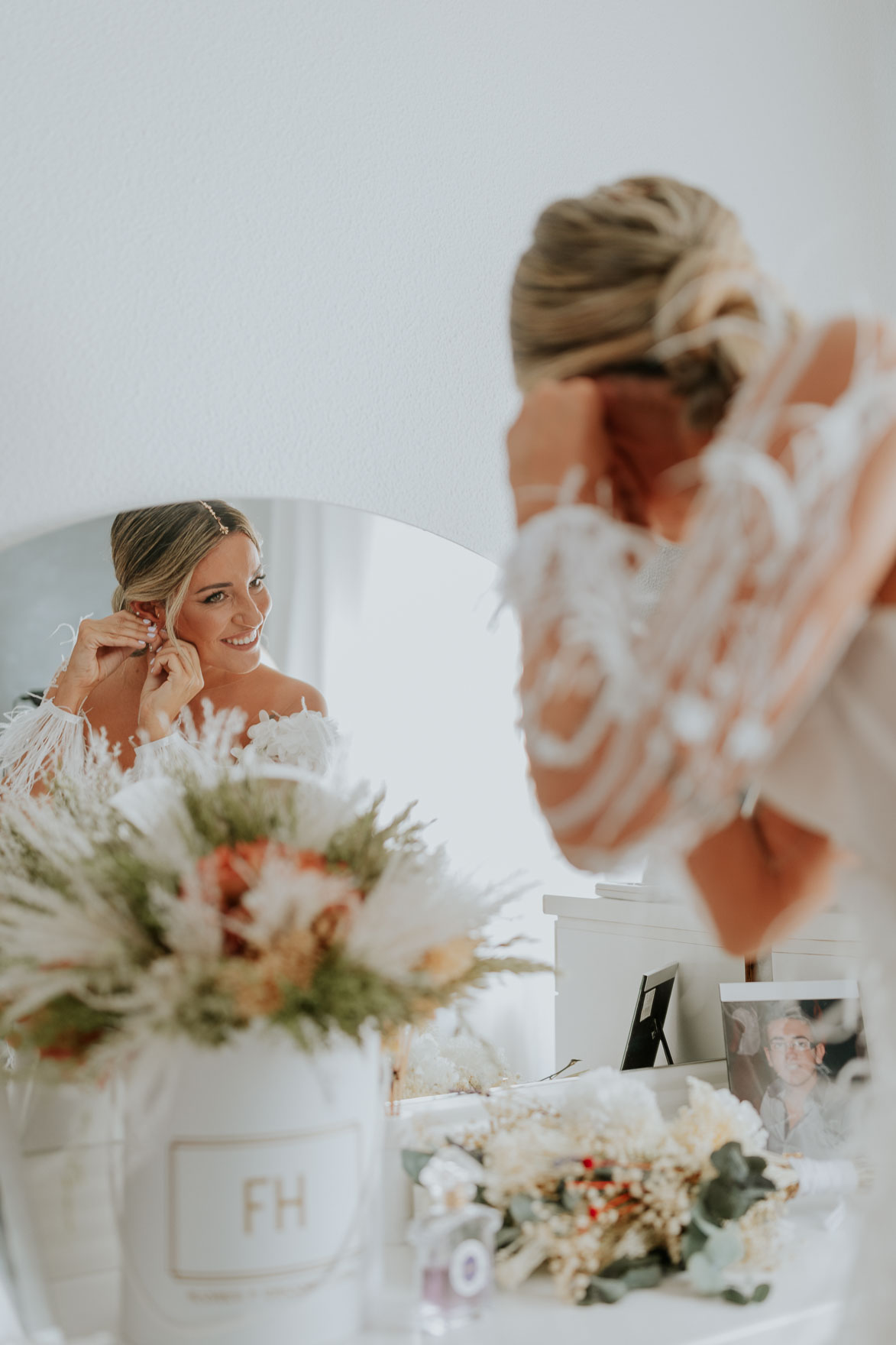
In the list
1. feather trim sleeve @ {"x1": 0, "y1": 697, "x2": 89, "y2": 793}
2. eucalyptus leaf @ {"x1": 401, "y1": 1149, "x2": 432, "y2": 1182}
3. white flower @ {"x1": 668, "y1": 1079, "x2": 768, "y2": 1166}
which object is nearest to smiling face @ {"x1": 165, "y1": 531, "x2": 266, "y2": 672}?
feather trim sleeve @ {"x1": 0, "y1": 697, "x2": 89, "y2": 793}

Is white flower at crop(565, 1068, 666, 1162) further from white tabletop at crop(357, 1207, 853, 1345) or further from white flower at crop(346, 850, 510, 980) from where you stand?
white flower at crop(346, 850, 510, 980)

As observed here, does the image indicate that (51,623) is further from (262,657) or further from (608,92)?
(608,92)

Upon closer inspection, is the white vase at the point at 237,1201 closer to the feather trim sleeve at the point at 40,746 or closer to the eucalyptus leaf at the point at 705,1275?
the eucalyptus leaf at the point at 705,1275

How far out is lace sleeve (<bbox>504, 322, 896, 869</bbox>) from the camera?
23.4 inches

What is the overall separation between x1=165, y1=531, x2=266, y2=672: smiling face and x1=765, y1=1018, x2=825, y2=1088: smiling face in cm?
74

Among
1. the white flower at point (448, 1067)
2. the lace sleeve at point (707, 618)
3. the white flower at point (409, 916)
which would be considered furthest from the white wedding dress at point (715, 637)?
the white flower at point (448, 1067)

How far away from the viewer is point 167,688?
3.96 feet

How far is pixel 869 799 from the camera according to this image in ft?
2.40

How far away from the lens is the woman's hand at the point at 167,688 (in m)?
1.19

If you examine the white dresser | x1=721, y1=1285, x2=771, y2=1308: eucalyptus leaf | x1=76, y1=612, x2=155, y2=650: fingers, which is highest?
x1=76, y1=612, x2=155, y2=650: fingers

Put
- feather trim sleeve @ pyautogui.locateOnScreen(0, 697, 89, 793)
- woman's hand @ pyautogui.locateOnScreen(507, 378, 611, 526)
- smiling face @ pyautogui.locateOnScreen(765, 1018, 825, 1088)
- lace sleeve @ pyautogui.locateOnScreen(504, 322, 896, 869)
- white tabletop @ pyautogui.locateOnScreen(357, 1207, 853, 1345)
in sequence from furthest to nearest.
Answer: smiling face @ pyautogui.locateOnScreen(765, 1018, 825, 1088) < feather trim sleeve @ pyautogui.locateOnScreen(0, 697, 89, 793) < white tabletop @ pyautogui.locateOnScreen(357, 1207, 853, 1345) < woman's hand @ pyautogui.locateOnScreen(507, 378, 611, 526) < lace sleeve @ pyautogui.locateOnScreen(504, 322, 896, 869)

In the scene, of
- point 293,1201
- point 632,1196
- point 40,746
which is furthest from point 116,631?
point 632,1196

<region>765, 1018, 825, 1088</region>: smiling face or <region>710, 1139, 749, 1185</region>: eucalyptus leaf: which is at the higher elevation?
<region>765, 1018, 825, 1088</region>: smiling face

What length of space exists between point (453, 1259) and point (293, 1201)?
0.17m
